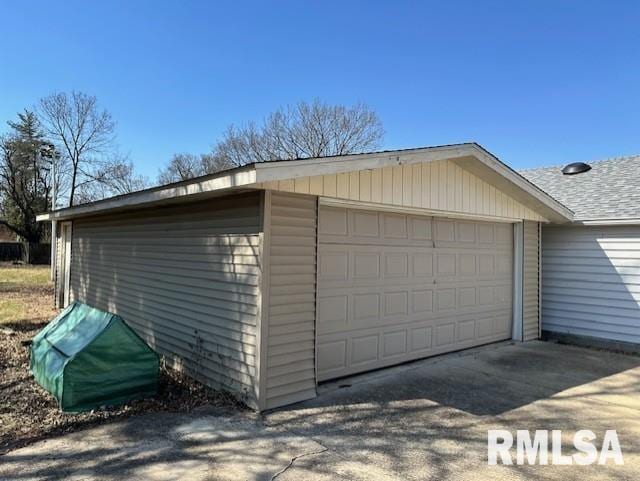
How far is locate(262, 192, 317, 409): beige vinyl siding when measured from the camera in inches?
167

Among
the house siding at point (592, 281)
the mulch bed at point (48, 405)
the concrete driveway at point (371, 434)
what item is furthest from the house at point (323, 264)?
the concrete driveway at point (371, 434)

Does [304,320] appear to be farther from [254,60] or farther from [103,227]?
[254,60]

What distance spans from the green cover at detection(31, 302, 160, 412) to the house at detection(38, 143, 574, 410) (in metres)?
0.77

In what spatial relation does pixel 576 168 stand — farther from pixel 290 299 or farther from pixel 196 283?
pixel 196 283

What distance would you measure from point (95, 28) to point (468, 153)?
9605 millimetres

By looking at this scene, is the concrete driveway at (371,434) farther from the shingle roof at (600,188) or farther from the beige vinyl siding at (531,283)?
the shingle roof at (600,188)

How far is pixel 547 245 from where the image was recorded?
8336mm

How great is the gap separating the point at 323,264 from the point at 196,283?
1598 mm

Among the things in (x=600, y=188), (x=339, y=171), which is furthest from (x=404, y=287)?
(x=600, y=188)

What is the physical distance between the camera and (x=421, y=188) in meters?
5.75

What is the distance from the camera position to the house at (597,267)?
7199 millimetres

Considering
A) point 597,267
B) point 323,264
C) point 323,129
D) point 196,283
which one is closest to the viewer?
point 323,264

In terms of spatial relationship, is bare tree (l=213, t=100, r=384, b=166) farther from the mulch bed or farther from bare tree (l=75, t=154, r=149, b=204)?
the mulch bed

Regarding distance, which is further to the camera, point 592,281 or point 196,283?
point 592,281
